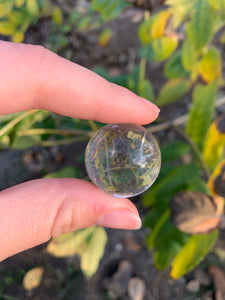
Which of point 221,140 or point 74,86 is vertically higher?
point 74,86

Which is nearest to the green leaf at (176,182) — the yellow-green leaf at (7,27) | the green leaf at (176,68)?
the green leaf at (176,68)

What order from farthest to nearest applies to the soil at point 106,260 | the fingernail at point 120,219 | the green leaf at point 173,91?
the soil at point 106,260 < the green leaf at point 173,91 < the fingernail at point 120,219

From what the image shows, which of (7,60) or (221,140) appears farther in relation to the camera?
(221,140)

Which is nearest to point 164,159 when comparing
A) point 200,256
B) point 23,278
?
point 200,256

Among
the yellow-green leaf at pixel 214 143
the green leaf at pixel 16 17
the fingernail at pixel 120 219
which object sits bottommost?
the fingernail at pixel 120 219

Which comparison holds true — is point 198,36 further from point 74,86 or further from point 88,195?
point 88,195

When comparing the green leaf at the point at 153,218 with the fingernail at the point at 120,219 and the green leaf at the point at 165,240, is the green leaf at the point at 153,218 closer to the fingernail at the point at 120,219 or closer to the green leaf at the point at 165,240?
the green leaf at the point at 165,240
